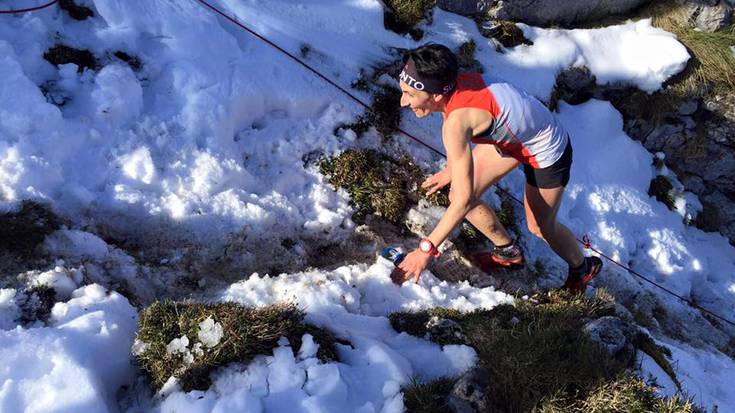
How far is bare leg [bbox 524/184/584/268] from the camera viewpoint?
18.0ft

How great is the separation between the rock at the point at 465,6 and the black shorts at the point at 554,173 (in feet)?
14.0

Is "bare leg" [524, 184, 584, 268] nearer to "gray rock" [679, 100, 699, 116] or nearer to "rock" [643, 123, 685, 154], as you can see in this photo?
"rock" [643, 123, 685, 154]

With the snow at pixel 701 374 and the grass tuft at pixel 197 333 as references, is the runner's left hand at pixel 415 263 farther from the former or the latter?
the snow at pixel 701 374

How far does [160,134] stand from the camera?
582 centimetres

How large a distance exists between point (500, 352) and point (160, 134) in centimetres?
401

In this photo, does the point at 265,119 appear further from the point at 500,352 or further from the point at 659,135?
the point at 659,135

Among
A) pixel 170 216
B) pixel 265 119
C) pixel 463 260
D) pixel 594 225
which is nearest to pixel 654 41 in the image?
pixel 594 225

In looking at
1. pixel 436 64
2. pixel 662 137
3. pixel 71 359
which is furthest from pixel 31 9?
pixel 662 137

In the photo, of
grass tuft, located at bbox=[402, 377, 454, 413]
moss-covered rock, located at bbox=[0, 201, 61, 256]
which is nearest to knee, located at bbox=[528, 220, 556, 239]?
grass tuft, located at bbox=[402, 377, 454, 413]

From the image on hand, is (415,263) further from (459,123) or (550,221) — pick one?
(550,221)

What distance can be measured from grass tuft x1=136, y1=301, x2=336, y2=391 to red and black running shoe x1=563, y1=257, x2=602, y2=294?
3.30m

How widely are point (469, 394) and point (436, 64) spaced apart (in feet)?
7.93

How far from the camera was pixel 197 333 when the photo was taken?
383cm

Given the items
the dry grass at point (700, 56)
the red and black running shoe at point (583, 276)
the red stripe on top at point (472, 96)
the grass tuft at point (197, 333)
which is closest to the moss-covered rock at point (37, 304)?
the grass tuft at point (197, 333)
